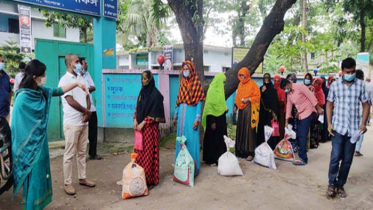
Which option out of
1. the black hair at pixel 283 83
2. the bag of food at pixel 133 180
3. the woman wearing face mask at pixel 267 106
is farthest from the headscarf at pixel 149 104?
the black hair at pixel 283 83

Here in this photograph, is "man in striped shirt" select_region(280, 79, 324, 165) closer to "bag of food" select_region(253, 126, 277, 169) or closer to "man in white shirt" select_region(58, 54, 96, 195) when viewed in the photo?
"bag of food" select_region(253, 126, 277, 169)

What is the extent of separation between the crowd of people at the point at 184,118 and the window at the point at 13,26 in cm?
2029

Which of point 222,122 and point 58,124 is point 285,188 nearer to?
point 222,122

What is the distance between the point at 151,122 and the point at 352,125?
2.49 metres

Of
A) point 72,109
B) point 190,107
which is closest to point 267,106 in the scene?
point 190,107

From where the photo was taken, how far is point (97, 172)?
15.9 ft

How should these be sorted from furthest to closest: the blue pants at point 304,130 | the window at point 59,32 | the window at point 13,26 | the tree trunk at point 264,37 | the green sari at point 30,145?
1. the window at point 59,32
2. the window at point 13,26
3. the tree trunk at point 264,37
4. the blue pants at point 304,130
5. the green sari at point 30,145

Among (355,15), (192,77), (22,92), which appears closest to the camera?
(22,92)

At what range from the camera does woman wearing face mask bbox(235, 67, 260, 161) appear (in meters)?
5.35

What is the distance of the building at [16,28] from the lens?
21.8 m

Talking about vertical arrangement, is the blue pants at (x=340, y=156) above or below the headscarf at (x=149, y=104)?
below

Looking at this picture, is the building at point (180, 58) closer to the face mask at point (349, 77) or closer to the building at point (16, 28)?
the building at point (16, 28)

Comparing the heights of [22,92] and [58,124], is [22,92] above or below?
above

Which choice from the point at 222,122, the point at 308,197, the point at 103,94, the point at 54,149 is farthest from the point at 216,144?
the point at 54,149
